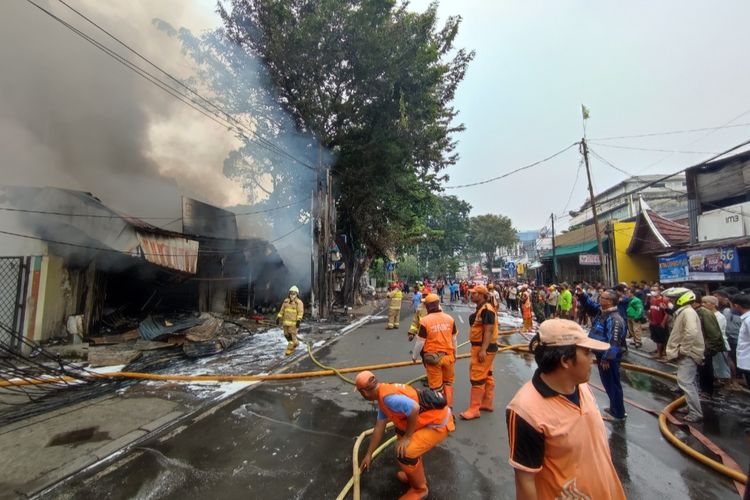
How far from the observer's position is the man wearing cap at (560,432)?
144 cm

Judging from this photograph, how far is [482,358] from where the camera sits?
15.4 feet

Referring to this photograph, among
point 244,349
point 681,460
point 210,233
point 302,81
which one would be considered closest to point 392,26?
point 302,81

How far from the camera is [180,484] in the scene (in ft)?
10.8

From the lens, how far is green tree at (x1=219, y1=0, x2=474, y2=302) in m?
13.9

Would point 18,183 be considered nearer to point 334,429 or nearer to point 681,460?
point 334,429

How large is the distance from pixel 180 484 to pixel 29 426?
111 inches

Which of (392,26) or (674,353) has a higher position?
(392,26)

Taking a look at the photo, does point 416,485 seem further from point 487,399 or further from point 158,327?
point 158,327

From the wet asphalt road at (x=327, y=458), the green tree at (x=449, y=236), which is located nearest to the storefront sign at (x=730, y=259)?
the wet asphalt road at (x=327, y=458)

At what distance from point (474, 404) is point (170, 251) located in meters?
8.83

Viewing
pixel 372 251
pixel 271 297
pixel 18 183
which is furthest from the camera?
pixel 372 251

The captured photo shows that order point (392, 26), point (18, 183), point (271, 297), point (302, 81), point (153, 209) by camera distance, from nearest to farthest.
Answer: point (18, 183) → point (153, 209) → point (392, 26) → point (302, 81) → point (271, 297)

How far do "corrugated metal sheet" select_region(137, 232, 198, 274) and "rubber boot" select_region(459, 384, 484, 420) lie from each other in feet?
27.7

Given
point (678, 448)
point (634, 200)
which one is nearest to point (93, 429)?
point (678, 448)
